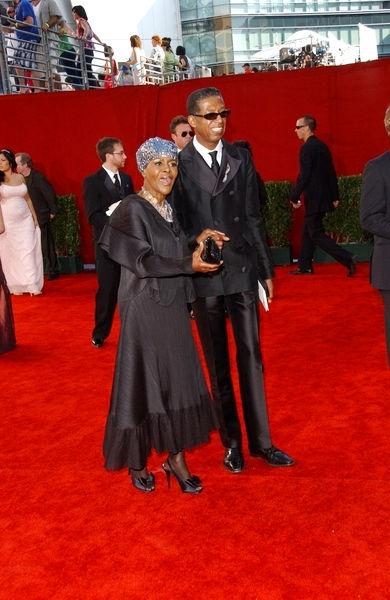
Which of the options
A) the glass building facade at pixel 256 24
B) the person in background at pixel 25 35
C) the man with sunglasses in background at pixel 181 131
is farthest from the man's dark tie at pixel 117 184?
the glass building facade at pixel 256 24

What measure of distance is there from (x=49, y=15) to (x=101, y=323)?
8.18m

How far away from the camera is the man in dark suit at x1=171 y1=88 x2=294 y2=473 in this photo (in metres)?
3.71

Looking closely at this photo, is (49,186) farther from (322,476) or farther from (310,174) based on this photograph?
(322,476)

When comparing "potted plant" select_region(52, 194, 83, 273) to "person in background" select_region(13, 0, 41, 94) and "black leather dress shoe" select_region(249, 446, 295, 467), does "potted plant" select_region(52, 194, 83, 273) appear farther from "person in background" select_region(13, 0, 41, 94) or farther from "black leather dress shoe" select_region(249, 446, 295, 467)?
"black leather dress shoe" select_region(249, 446, 295, 467)

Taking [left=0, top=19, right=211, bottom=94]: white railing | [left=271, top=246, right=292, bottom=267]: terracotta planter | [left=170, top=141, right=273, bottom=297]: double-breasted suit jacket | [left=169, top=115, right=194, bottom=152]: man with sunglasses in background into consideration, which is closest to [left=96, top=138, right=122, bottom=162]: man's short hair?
[left=169, top=115, right=194, bottom=152]: man with sunglasses in background

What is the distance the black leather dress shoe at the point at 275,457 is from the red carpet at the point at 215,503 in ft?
0.16

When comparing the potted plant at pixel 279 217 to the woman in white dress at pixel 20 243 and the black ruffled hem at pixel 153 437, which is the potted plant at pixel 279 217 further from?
the black ruffled hem at pixel 153 437

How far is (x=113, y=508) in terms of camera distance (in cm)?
365

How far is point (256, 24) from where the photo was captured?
39.6m

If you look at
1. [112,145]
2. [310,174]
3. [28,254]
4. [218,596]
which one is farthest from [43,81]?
[218,596]

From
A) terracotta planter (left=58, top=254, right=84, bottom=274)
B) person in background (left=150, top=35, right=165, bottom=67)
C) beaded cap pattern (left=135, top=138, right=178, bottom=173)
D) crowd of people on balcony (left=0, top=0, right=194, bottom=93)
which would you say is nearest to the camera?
beaded cap pattern (left=135, top=138, right=178, bottom=173)

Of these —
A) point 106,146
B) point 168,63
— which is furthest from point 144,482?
point 168,63

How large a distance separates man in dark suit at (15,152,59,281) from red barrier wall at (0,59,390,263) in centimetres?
81

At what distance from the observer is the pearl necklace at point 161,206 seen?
350 centimetres
